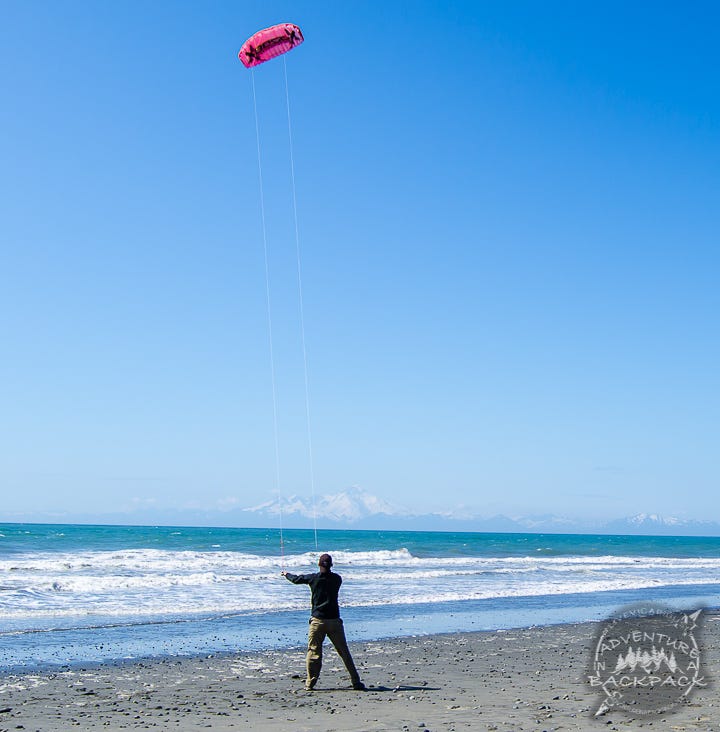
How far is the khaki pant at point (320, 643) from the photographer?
9852mm

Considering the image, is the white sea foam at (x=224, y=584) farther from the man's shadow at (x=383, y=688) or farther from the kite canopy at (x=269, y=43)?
the kite canopy at (x=269, y=43)

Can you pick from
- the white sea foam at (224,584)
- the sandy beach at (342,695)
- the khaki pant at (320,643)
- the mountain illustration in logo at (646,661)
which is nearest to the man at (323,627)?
the khaki pant at (320,643)

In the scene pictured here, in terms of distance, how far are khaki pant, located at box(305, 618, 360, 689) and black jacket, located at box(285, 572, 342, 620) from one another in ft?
0.28

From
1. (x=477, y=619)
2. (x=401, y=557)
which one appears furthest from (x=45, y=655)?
(x=401, y=557)

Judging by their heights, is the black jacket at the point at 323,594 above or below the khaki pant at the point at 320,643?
above

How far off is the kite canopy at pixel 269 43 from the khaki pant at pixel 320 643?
10031 millimetres

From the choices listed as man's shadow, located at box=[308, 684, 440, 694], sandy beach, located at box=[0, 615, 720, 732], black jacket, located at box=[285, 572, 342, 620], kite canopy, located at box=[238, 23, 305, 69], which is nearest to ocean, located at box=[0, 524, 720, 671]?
sandy beach, located at box=[0, 615, 720, 732]

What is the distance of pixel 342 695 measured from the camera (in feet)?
31.8

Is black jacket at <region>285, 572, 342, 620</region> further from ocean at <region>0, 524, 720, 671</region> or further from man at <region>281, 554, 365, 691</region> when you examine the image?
ocean at <region>0, 524, 720, 671</region>

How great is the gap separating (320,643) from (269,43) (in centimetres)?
1051

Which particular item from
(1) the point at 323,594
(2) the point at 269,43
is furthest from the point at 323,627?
(2) the point at 269,43

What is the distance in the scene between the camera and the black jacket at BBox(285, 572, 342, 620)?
9930 mm

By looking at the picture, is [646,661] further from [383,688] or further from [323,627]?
[323,627]

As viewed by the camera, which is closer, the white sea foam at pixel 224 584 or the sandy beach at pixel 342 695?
the sandy beach at pixel 342 695
